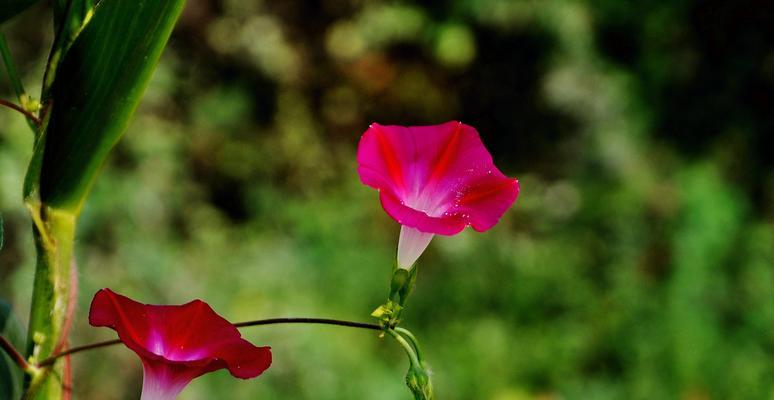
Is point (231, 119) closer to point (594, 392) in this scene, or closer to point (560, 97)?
point (560, 97)

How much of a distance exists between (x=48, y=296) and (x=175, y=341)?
2.9 inches

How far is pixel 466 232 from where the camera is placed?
2430 millimetres

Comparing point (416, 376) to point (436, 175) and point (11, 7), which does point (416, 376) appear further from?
point (11, 7)

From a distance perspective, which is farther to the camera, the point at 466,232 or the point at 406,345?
the point at 466,232

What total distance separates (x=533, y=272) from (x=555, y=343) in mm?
223

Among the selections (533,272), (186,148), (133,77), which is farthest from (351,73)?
(133,77)

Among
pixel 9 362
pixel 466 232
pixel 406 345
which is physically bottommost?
pixel 466 232

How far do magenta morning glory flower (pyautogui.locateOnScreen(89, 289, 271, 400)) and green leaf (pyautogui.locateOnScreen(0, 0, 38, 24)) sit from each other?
126 mm

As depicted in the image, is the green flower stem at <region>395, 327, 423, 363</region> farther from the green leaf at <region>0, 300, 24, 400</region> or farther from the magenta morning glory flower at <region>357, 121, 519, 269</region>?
the green leaf at <region>0, 300, 24, 400</region>

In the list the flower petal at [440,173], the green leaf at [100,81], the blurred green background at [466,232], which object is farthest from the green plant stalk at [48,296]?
the blurred green background at [466,232]

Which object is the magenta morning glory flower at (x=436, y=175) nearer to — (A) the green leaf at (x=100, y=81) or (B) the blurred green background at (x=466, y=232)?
(A) the green leaf at (x=100, y=81)

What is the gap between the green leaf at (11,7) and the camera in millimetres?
410

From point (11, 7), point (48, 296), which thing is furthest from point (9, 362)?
point (11, 7)

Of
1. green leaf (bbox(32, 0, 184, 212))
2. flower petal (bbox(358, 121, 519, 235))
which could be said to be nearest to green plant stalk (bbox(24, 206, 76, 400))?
green leaf (bbox(32, 0, 184, 212))
